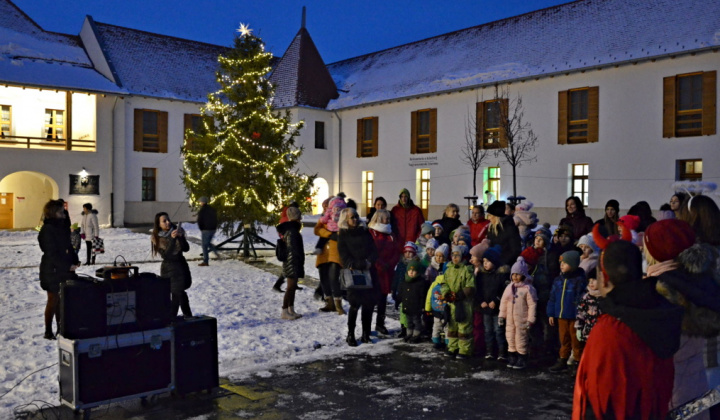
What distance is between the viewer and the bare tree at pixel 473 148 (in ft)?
92.7

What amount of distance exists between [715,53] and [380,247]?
17489mm

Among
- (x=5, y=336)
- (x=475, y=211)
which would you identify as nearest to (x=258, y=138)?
(x=475, y=211)

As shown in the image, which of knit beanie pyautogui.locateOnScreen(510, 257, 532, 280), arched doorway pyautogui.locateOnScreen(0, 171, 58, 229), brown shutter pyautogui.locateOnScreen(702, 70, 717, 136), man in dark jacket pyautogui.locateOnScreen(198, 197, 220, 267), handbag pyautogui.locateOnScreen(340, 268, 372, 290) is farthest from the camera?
arched doorway pyautogui.locateOnScreen(0, 171, 58, 229)

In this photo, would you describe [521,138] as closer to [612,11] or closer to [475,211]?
[612,11]

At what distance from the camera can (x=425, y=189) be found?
103 ft

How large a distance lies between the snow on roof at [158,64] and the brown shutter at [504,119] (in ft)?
50.8

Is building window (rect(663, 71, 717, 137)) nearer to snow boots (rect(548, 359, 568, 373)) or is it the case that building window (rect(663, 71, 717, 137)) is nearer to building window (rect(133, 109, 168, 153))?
snow boots (rect(548, 359, 568, 373))

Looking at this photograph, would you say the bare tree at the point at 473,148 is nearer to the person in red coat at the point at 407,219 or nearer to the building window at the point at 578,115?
the building window at the point at 578,115

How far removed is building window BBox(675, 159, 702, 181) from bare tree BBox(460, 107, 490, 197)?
800 cm

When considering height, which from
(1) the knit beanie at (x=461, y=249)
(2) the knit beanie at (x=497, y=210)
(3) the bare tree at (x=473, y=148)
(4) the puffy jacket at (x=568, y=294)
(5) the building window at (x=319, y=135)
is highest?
(5) the building window at (x=319, y=135)

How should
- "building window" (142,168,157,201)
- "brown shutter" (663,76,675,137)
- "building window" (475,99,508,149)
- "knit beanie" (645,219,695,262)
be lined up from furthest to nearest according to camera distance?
"building window" (142,168,157,201) → "building window" (475,99,508,149) → "brown shutter" (663,76,675,137) → "knit beanie" (645,219,695,262)

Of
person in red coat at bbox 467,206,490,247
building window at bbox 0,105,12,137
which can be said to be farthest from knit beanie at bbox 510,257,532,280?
building window at bbox 0,105,12,137

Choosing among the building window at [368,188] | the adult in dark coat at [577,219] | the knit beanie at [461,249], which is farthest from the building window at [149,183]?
the knit beanie at [461,249]

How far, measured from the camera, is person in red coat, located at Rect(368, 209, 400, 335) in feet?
31.2
